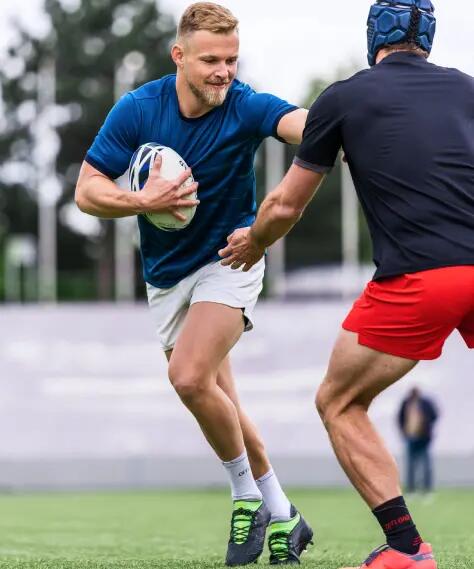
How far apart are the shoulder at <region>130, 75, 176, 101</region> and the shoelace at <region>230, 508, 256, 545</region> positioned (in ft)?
6.99

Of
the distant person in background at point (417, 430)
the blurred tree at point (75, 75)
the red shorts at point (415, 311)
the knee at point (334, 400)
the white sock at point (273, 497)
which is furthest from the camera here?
the blurred tree at point (75, 75)

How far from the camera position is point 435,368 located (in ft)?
83.7

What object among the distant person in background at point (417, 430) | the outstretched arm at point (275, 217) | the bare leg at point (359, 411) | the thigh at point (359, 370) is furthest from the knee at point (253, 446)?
the distant person in background at point (417, 430)

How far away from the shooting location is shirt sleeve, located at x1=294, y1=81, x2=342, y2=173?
17.4 feet

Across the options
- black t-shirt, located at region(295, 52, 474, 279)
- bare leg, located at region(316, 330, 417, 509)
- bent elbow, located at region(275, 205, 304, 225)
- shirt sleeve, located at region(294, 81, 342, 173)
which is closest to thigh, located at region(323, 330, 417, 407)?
bare leg, located at region(316, 330, 417, 509)

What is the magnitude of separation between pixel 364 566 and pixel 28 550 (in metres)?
3.11

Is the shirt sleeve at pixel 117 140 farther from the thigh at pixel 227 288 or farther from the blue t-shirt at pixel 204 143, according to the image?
the thigh at pixel 227 288

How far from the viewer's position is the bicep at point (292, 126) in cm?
637

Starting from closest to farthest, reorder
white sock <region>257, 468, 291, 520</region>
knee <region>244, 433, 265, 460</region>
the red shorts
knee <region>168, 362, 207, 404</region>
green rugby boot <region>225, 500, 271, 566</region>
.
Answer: the red shorts < knee <region>168, 362, 207, 404</region> < green rugby boot <region>225, 500, 271, 566</region> < white sock <region>257, 468, 291, 520</region> < knee <region>244, 433, 265, 460</region>

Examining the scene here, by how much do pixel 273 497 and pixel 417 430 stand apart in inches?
639

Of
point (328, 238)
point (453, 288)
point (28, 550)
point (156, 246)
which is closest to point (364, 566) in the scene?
point (453, 288)

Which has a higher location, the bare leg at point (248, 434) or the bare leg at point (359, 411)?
the bare leg at point (359, 411)

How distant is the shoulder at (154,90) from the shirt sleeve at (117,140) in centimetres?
5

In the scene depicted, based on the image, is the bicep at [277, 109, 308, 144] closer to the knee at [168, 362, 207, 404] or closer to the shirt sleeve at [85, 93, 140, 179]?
the shirt sleeve at [85, 93, 140, 179]
